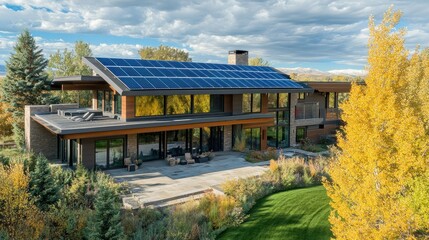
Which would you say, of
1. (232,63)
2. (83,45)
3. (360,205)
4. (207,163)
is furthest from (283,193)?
(83,45)

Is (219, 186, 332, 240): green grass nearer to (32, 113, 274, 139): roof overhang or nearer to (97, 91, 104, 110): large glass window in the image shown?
(32, 113, 274, 139): roof overhang

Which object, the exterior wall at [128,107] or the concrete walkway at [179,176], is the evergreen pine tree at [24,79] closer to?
the exterior wall at [128,107]

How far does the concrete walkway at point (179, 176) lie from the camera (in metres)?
16.6

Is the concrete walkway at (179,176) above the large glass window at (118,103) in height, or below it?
below

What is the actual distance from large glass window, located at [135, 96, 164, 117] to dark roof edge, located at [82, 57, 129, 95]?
75.3 inches

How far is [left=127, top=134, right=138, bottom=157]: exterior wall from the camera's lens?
21578 millimetres

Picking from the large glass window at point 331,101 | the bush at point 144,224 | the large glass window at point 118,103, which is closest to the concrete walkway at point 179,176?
the bush at point 144,224

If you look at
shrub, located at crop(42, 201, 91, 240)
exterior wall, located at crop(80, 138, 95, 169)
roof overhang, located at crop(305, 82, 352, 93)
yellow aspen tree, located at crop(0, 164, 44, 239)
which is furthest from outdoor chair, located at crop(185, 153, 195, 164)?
roof overhang, located at crop(305, 82, 352, 93)

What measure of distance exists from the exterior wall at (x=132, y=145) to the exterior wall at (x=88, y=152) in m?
2.27

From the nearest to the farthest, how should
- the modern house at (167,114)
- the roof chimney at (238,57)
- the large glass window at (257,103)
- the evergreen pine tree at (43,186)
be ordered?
1. the evergreen pine tree at (43,186)
2. the modern house at (167,114)
3. the large glass window at (257,103)
4. the roof chimney at (238,57)

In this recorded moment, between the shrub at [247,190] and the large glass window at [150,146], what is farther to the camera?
the large glass window at [150,146]

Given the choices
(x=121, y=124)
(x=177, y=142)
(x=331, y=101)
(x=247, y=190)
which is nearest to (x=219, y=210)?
(x=247, y=190)

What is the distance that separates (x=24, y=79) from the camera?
29609 mm

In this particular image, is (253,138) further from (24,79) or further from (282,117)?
(24,79)
